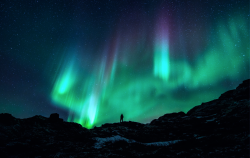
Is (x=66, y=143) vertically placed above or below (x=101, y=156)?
above

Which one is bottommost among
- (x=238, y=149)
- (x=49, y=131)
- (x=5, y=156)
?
(x=5, y=156)

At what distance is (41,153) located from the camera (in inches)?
854

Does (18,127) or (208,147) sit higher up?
(18,127)

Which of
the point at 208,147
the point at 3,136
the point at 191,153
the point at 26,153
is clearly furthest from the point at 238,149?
the point at 3,136

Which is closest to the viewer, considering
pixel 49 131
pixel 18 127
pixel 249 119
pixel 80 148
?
pixel 80 148

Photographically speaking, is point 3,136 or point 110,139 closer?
point 3,136

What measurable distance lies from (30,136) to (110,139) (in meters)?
17.3

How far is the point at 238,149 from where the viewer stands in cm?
1677

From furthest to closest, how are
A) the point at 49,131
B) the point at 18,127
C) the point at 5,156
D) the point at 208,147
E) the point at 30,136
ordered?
the point at 49,131 → the point at 18,127 → the point at 30,136 → the point at 5,156 → the point at 208,147

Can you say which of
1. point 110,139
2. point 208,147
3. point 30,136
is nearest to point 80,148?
point 110,139

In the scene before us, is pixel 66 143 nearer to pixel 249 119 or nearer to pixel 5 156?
pixel 5 156

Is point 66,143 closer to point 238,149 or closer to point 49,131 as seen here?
point 49,131

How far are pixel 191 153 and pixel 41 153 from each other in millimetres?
22690

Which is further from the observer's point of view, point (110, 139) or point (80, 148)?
point (110, 139)
